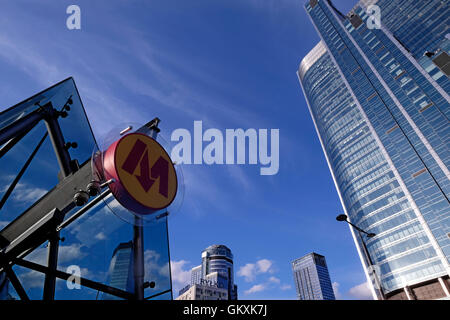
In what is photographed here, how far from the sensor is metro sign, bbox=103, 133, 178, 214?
2688mm

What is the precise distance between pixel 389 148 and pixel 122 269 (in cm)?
8153

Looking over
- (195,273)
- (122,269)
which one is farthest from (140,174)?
(195,273)

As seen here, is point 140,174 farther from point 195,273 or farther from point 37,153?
point 195,273

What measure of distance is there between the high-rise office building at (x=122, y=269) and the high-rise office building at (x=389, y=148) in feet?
168

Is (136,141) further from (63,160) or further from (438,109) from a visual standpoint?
(438,109)

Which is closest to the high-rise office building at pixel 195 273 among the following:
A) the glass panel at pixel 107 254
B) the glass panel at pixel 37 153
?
the glass panel at pixel 107 254

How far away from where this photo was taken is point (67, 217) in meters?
4.27

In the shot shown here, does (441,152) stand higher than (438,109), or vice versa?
(438,109)

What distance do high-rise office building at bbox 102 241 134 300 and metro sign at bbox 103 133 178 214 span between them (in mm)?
1717

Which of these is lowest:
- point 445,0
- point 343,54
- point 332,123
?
point 332,123

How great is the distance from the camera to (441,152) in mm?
55594

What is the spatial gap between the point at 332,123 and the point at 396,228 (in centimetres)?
4447

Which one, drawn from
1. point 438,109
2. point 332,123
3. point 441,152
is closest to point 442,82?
point 438,109

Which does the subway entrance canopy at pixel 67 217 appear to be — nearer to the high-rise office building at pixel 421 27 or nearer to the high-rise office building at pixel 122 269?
the high-rise office building at pixel 122 269
